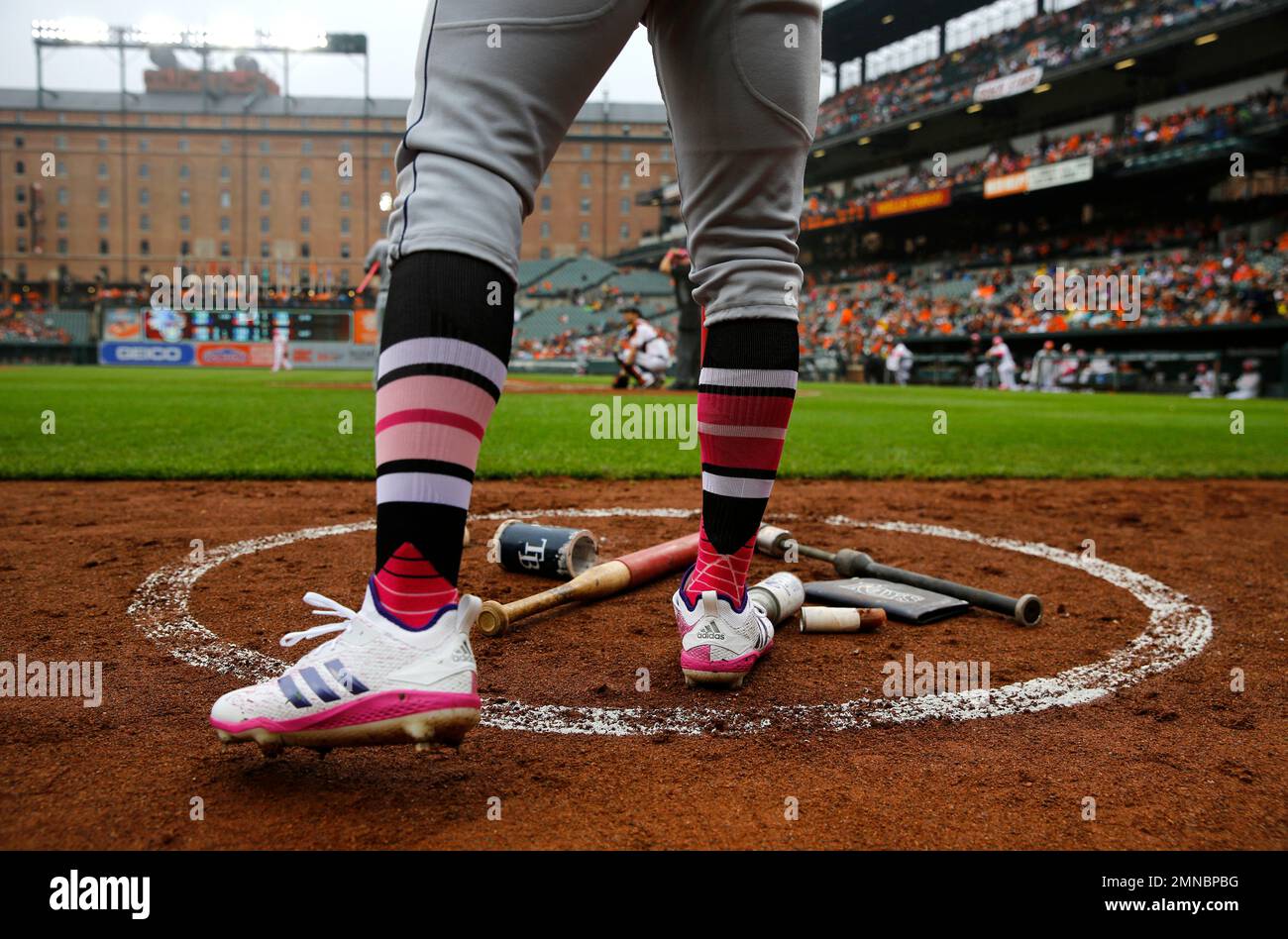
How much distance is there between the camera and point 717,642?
5.46ft

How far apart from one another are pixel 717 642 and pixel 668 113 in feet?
3.40

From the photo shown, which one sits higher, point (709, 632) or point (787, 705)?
point (709, 632)

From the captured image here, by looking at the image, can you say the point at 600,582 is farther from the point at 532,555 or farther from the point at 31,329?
the point at 31,329

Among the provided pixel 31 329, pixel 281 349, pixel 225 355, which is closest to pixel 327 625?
pixel 281 349

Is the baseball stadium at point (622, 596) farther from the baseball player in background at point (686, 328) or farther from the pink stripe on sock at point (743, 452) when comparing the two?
the baseball player in background at point (686, 328)

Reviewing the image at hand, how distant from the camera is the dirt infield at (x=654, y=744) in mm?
1122

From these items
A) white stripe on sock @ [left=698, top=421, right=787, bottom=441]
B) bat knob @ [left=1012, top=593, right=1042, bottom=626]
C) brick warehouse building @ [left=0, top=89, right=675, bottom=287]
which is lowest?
bat knob @ [left=1012, top=593, right=1042, bottom=626]

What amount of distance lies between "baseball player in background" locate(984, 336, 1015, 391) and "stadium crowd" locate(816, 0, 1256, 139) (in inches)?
400

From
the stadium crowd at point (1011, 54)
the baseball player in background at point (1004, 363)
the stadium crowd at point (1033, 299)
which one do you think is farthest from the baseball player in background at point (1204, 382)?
the stadium crowd at point (1011, 54)

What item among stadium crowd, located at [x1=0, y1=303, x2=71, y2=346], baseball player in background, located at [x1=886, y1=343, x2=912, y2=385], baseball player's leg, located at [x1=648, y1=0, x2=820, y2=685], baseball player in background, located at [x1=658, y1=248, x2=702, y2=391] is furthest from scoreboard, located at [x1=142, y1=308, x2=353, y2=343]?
baseball player's leg, located at [x1=648, y1=0, x2=820, y2=685]

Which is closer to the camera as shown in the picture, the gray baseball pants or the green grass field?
the gray baseball pants

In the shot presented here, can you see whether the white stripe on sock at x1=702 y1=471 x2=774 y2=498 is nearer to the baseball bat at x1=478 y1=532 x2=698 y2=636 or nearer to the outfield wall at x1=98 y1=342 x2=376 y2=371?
the baseball bat at x1=478 y1=532 x2=698 y2=636

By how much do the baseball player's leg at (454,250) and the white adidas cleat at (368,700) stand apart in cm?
5

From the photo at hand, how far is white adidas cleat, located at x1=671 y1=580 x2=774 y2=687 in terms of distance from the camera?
1.66 meters
